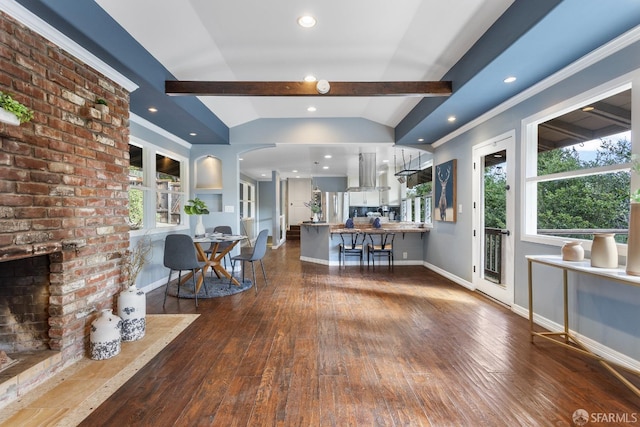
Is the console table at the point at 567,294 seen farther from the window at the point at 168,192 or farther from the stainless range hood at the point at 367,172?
the window at the point at 168,192

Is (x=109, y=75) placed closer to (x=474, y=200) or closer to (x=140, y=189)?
(x=140, y=189)

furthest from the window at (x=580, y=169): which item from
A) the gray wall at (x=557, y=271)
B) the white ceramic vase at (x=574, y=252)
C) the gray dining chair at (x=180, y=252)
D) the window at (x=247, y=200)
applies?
the window at (x=247, y=200)

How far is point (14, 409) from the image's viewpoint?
1.70m

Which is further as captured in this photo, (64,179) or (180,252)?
(180,252)

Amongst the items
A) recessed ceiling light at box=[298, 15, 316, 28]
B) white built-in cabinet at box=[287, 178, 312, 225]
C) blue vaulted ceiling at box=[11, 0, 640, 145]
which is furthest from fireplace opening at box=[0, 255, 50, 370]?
white built-in cabinet at box=[287, 178, 312, 225]

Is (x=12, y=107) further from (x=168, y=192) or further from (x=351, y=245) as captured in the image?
(x=351, y=245)

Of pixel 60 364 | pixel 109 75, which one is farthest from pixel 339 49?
pixel 60 364

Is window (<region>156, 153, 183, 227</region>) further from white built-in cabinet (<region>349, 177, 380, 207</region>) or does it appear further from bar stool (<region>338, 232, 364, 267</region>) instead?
white built-in cabinet (<region>349, 177, 380, 207</region>)

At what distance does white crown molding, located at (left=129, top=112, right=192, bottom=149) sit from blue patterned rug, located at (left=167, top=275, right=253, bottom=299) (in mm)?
2328

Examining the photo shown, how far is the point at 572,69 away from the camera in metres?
2.58

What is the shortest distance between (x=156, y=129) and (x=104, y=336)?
3.14 m

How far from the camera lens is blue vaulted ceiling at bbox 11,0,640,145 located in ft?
6.20

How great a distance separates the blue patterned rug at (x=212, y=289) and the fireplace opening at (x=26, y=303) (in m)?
1.80

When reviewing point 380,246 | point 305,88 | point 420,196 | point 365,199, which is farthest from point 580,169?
point 365,199
